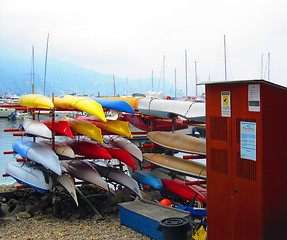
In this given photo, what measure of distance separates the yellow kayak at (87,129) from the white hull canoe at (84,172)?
0.90 meters

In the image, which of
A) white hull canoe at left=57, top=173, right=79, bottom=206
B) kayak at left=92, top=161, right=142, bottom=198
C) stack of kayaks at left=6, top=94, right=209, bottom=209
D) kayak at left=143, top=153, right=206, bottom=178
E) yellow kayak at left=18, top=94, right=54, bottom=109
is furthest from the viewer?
yellow kayak at left=18, top=94, right=54, bottom=109

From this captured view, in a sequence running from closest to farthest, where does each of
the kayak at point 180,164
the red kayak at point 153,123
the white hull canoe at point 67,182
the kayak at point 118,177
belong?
the kayak at point 180,164 < the white hull canoe at point 67,182 < the kayak at point 118,177 < the red kayak at point 153,123

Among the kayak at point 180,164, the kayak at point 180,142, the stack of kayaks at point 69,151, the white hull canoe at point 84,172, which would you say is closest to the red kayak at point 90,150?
the stack of kayaks at point 69,151

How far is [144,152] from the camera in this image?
1052 cm

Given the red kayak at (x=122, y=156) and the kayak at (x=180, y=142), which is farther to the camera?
the red kayak at (x=122, y=156)

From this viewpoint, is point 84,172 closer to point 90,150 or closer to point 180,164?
point 90,150

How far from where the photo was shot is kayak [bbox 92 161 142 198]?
8383 mm

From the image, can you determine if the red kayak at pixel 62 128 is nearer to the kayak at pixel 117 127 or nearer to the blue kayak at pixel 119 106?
the kayak at pixel 117 127

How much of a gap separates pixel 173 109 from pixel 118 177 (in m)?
2.28

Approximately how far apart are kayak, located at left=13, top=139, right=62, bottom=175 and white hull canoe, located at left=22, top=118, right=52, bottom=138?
13.9 inches

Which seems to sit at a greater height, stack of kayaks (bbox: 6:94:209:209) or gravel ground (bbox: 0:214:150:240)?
stack of kayaks (bbox: 6:94:209:209)

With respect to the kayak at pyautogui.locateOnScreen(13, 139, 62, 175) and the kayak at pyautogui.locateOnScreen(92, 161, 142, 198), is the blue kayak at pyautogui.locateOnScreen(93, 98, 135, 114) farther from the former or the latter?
the kayak at pyautogui.locateOnScreen(13, 139, 62, 175)

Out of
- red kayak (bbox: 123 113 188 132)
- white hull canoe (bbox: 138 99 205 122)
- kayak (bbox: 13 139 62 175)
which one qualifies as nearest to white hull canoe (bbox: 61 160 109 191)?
kayak (bbox: 13 139 62 175)

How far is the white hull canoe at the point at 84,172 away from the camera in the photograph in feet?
27.2
